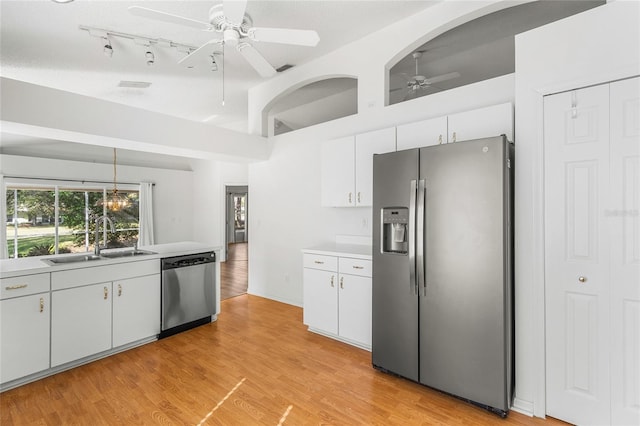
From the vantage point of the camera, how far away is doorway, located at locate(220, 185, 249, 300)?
5852mm

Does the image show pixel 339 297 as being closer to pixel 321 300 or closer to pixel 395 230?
pixel 321 300

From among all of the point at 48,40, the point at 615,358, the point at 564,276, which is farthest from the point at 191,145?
the point at 615,358

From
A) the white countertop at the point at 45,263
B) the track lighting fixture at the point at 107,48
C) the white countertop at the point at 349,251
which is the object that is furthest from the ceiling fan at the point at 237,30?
the white countertop at the point at 45,263

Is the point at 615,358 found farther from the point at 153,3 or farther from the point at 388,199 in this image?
the point at 153,3

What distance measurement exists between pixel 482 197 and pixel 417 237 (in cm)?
55

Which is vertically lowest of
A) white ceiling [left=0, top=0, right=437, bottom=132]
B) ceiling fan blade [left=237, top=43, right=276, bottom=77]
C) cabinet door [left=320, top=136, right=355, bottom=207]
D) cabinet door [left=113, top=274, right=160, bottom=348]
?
cabinet door [left=113, top=274, right=160, bottom=348]

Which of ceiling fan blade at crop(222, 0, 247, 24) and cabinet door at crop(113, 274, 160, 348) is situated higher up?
ceiling fan blade at crop(222, 0, 247, 24)

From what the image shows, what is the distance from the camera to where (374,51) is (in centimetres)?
363

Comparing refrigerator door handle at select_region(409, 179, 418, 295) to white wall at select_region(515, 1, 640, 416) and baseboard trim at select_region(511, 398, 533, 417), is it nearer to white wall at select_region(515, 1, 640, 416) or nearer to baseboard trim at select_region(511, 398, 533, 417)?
white wall at select_region(515, 1, 640, 416)

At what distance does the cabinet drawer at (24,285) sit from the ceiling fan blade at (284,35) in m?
2.62

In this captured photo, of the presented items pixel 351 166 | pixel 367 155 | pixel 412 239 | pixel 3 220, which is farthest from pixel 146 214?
pixel 412 239

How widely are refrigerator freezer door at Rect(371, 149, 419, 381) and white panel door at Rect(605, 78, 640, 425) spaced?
46.8 inches

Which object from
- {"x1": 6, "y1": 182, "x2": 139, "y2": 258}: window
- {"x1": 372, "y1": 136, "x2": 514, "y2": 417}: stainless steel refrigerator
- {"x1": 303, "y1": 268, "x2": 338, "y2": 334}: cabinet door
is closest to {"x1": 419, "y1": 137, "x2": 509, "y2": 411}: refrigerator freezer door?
{"x1": 372, "y1": 136, "x2": 514, "y2": 417}: stainless steel refrigerator

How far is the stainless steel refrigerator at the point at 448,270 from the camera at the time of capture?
84.4 inches
